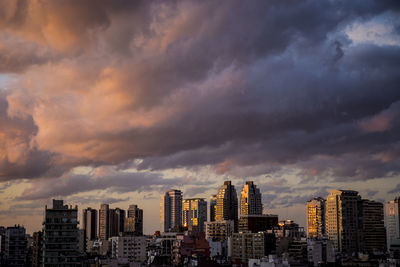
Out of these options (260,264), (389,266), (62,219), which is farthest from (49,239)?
(389,266)

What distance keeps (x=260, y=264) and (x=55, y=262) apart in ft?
216

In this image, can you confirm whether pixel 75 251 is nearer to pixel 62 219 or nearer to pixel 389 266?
pixel 62 219

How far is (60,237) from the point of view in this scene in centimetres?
18425

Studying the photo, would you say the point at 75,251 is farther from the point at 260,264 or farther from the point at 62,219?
the point at 260,264

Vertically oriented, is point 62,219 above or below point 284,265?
above

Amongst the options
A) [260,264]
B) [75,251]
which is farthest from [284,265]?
[75,251]

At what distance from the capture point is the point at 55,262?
7175 inches

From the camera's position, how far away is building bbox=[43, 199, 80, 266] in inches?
7185

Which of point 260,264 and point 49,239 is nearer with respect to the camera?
point 49,239

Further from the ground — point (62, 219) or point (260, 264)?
point (62, 219)

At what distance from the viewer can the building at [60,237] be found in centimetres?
18250

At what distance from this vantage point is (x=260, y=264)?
198625 mm

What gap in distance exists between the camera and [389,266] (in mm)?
199375

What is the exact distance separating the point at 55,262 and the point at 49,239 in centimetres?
715
